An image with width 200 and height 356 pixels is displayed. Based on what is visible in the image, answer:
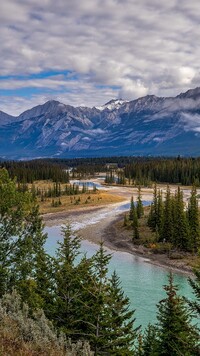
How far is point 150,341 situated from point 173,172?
177846 mm

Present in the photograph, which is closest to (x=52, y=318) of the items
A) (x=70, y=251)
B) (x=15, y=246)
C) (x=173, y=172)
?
(x=70, y=251)

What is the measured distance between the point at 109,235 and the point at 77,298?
62394 millimetres

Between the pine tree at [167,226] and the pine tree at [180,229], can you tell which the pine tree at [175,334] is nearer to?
the pine tree at [180,229]

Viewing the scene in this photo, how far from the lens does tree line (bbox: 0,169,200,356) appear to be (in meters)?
22.0

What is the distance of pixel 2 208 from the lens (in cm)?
2830

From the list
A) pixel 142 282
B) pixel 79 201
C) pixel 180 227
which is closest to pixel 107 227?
pixel 180 227

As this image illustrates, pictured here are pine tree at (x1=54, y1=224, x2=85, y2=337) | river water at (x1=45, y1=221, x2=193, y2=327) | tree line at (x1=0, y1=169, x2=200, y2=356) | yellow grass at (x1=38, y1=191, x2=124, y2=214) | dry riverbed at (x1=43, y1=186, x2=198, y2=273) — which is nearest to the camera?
tree line at (x1=0, y1=169, x2=200, y2=356)

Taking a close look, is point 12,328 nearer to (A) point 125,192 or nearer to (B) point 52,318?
(B) point 52,318

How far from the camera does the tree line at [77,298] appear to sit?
2205 cm

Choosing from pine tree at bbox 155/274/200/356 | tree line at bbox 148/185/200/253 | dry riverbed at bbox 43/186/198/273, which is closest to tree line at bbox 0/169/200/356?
pine tree at bbox 155/274/200/356

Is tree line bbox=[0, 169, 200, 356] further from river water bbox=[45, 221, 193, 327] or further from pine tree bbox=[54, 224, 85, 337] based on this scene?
river water bbox=[45, 221, 193, 327]

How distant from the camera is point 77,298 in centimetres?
2366

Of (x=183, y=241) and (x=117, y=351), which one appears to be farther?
(x=183, y=241)

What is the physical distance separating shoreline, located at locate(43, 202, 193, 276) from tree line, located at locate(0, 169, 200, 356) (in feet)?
49.5
